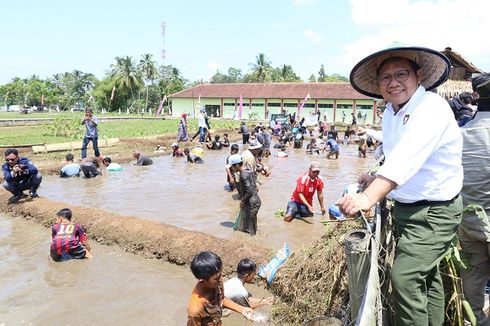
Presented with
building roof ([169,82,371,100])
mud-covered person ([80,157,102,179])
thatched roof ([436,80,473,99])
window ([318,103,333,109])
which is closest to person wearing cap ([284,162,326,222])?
mud-covered person ([80,157,102,179])

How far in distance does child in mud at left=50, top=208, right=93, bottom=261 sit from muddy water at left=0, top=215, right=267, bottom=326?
0.38ft

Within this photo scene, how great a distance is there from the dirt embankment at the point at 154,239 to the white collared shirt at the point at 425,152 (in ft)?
12.1

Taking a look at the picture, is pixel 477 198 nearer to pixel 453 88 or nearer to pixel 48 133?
pixel 453 88

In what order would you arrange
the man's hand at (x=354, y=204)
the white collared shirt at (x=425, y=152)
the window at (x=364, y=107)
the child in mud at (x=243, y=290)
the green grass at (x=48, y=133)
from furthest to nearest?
the window at (x=364, y=107), the green grass at (x=48, y=133), the child in mud at (x=243, y=290), the white collared shirt at (x=425, y=152), the man's hand at (x=354, y=204)

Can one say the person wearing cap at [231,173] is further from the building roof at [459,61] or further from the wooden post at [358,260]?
the building roof at [459,61]

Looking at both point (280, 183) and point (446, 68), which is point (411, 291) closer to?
point (446, 68)

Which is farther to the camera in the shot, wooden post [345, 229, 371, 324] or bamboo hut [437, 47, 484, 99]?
bamboo hut [437, 47, 484, 99]

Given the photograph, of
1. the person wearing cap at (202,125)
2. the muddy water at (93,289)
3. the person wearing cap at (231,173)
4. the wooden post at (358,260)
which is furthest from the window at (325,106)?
the wooden post at (358,260)

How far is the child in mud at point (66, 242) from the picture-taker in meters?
5.83

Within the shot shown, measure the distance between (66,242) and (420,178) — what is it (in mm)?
5244

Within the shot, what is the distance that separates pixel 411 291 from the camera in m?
1.94

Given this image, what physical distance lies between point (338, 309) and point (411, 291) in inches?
57.1

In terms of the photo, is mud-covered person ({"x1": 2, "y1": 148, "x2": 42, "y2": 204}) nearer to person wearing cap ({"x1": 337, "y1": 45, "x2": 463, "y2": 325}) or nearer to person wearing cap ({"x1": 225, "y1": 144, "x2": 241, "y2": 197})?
person wearing cap ({"x1": 225, "y1": 144, "x2": 241, "y2": 197})

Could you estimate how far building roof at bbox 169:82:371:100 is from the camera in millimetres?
38125
